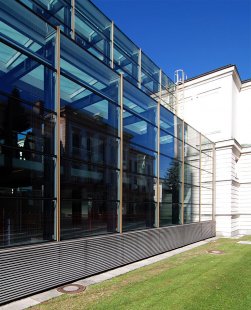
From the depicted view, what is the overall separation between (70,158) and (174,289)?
17.3 ft

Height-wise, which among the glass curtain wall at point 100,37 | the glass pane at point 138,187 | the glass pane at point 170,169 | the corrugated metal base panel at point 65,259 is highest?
the glass curtain wall at point 100,37

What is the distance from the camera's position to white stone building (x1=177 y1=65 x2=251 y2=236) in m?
23.9

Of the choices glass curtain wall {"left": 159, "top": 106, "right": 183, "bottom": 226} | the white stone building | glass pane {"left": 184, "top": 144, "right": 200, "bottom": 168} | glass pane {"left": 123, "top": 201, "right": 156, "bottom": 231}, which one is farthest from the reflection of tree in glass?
the white stone building

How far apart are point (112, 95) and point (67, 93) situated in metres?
2.80

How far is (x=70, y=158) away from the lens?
10406mm

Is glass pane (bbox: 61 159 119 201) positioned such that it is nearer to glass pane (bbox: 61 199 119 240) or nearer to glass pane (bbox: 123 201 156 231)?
glass pane (bbox: 61 199 119 240)

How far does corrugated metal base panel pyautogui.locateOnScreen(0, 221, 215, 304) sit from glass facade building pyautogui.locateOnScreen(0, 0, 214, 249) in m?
0.44

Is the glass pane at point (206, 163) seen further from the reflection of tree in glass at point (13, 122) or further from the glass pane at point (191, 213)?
the reflection of tree in glass at point (13, 122)

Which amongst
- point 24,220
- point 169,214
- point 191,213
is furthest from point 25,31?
point 191,213

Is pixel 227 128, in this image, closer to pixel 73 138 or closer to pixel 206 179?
pixel 206 179

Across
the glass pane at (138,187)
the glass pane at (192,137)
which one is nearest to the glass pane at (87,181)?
the glass pane at (138,187)

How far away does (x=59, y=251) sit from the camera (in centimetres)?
905

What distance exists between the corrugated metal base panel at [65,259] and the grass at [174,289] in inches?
33.4

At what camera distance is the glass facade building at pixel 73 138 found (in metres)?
8.73
